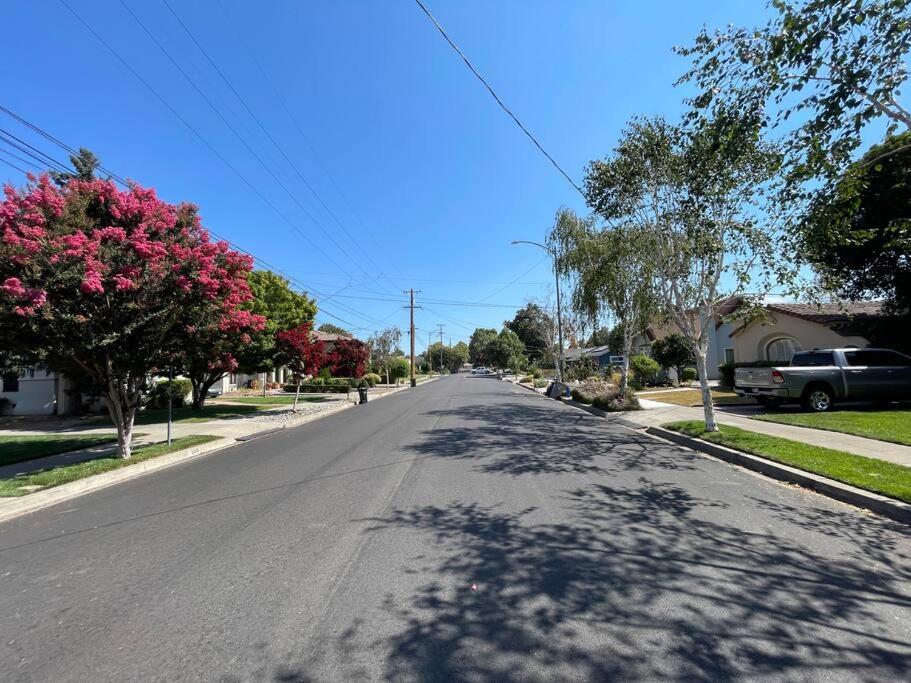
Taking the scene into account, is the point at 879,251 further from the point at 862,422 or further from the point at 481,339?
the point at 481,339

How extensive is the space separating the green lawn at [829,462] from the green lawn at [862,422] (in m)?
1.95

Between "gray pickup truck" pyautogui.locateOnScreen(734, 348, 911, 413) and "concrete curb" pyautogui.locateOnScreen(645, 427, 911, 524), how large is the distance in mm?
5778

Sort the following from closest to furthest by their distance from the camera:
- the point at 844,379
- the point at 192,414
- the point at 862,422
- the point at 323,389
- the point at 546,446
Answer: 1. the point at 546,446
2. the point at 862,422
3. the point at 844,379
4. the point at 192,414
5. the point at 323,389

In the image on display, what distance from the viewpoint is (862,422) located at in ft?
38.8

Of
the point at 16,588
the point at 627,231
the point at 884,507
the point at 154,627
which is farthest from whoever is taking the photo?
the point at 627,231

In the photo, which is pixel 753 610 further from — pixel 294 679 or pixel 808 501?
pixel 808 501

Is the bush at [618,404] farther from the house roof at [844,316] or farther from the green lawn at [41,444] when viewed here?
the green lawn at [41,444]

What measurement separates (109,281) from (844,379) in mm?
18157

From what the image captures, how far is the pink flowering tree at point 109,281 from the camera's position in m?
8.30

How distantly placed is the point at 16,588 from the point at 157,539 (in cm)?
121

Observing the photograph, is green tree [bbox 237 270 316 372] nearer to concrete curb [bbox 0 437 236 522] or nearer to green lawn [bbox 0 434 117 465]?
green lawn [bbox 0 434 117 465]

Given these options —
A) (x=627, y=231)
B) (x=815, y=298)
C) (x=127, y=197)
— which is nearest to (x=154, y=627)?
(x=127, y=197)

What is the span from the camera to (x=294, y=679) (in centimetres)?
281

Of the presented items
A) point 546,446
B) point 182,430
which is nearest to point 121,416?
point 182,430
